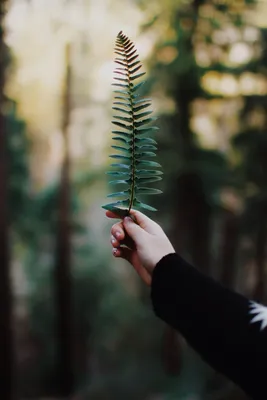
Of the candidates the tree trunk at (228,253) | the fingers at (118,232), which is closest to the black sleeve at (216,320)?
the fingers at (118,232)

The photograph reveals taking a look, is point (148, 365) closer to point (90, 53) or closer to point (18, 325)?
point (18, 325)

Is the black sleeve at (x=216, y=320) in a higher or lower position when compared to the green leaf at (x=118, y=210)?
lower

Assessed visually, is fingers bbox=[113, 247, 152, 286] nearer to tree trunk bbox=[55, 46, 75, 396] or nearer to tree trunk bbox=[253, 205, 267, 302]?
tree trunk bbox=[253, 205, 267, 302]

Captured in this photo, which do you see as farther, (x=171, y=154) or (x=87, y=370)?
(x=87, y=370)

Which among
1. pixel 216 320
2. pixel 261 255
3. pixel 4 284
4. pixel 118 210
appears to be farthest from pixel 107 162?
pixel 216 320

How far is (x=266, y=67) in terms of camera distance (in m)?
9.61

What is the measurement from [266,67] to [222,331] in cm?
965

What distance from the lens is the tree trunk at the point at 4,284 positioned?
7.96 metres

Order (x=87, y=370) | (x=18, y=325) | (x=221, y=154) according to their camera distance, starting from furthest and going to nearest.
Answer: (x=18, y=325)
(x=87, y=370)
(x=221, y=154)

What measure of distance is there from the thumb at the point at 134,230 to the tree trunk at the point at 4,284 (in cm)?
699

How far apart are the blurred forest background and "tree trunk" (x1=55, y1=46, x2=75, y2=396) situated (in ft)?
0.12

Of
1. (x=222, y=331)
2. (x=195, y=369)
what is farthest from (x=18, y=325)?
(x=222, y=331)

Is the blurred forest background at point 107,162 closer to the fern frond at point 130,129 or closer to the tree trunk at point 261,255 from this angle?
the tree trunk at point 261,255

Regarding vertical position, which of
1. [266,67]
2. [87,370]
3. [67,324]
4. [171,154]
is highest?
[266,67]
